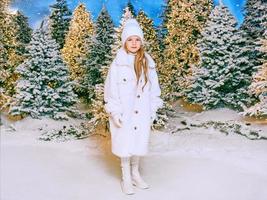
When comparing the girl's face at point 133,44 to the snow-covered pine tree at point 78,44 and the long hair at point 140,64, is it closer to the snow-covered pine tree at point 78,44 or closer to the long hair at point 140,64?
the long hair at point 140,64

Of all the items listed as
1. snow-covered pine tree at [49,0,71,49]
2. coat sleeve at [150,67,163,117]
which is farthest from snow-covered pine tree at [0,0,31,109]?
coat sleeve at [150,67,163,117]

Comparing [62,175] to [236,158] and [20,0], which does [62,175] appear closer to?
[236,158]

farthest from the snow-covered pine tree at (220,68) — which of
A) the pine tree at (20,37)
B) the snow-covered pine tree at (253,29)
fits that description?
the pine tree at (20,37)

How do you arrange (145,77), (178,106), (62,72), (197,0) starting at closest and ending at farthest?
(145,77), (62,72), (178,106), (197,0)

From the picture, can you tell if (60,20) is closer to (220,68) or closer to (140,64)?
(220,68)

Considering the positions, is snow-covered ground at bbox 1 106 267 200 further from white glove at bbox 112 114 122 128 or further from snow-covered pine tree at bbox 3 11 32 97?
snow-covered pine tree at bbox 3 11 32 97

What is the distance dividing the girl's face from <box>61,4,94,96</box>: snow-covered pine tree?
6251 millimetres

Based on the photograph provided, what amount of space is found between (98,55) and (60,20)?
1.51m

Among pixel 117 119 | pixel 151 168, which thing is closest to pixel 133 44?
pixel 117 119

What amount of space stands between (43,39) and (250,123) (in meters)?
5.55

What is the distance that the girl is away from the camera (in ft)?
18.8

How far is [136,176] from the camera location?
6.06 meters

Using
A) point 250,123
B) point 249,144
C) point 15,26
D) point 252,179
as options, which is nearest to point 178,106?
point 250,123

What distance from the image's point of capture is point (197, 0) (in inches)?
562
